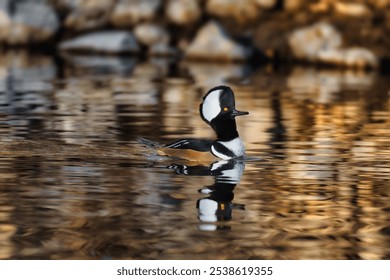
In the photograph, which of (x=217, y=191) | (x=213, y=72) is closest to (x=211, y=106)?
(x=217, y=191)

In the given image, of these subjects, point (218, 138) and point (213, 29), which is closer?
point (218, 138)

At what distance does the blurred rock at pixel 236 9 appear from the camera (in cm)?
3064

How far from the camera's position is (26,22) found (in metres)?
32.8

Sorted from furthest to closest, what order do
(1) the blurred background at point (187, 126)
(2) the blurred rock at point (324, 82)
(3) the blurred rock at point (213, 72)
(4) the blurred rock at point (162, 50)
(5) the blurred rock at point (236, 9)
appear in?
(4) the blurred rock at point (162, 50)
(5) the blurred rock at point (236, 9)
(3) the blurred rock at point (213, 72)
(2) the blurred rock at point (324, 82)
(1) the blurred background at point (187, 126)

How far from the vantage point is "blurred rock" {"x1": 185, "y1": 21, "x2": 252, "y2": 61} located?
97.3 ft

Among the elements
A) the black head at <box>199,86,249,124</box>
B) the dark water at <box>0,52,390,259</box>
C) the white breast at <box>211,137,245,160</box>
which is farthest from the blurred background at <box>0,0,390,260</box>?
the black head at <box>199,86,249,124</box>

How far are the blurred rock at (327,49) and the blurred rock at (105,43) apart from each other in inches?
189

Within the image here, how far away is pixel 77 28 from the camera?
33031 millimetres

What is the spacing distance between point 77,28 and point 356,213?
2400cm

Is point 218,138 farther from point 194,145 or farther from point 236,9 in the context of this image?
point 236,9

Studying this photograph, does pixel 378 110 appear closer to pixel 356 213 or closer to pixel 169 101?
pixel 169 101

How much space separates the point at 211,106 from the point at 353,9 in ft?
56.0

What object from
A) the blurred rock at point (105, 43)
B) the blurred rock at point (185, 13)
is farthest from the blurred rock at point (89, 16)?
the blurred rock at point (185, 13)

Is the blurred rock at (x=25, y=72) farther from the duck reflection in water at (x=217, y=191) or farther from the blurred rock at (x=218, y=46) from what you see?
the duck reflection in water at (x=217, y=191)
